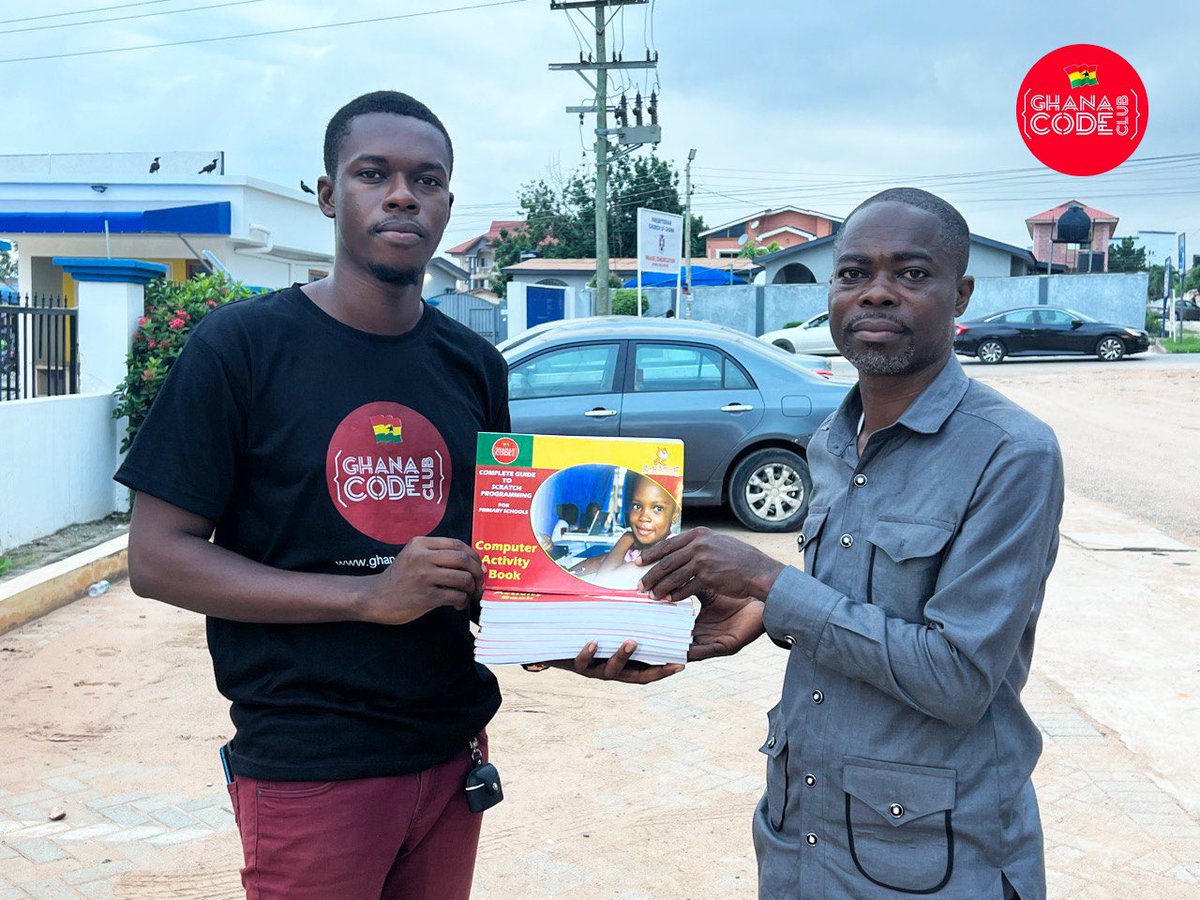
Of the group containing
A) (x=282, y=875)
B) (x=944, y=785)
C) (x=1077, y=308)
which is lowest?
(x=282, y=875)

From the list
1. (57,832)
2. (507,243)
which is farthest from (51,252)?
(507,243)

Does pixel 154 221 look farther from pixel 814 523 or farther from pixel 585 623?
pixel 814 523

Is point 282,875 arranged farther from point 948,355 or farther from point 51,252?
point 51,252

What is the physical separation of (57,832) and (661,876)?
2.11 metres

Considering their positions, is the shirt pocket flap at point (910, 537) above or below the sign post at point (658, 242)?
below

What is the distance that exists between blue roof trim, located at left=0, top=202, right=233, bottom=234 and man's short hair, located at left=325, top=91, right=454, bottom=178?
18928 mm

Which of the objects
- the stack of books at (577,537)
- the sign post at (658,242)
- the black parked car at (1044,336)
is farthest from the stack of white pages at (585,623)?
the black parked car at (1044,336)

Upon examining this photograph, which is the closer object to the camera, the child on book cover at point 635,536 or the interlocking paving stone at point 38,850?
the child on book cover at point 635,536

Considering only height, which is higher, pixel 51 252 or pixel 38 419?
pixel 51 252

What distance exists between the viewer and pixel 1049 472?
166cm

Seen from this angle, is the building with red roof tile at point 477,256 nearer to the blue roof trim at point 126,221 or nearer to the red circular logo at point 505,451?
the blue roof trim at point 126,221

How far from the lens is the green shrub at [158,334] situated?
893cm

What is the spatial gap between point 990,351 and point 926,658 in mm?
25846

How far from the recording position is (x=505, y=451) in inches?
77.7
